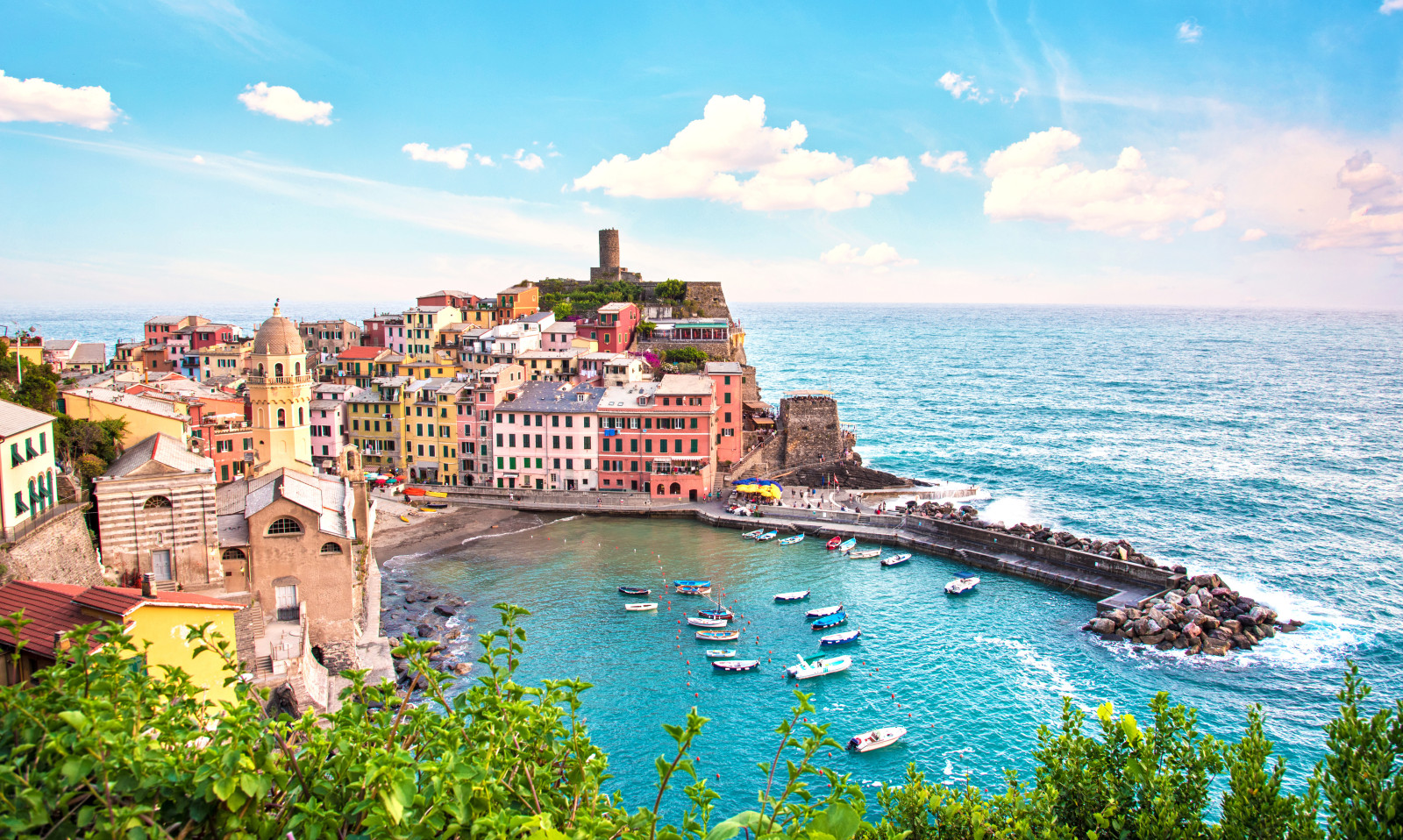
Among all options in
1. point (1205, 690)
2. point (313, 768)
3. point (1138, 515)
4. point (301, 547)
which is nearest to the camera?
point (313, 768)

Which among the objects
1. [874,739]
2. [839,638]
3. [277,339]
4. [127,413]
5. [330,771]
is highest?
[277,339]

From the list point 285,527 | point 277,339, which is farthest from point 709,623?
point 277,339

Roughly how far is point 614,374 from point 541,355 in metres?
8.80

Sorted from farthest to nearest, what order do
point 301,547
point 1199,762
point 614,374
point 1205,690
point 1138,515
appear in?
1. point 614,374
2. point 1138,515
3. point 1205,690
4. point 301,547
5. point 1199,762

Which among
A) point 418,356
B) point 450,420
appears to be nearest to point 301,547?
point 450,420

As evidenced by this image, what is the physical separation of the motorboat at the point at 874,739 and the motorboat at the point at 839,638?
8.80m

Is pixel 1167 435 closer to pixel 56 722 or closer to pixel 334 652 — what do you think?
pixel 334 652

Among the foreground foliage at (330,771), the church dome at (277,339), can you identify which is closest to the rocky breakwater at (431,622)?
the church dome at (277,339)

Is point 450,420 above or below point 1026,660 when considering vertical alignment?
above

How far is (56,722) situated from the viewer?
866 cm

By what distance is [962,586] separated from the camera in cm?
5216

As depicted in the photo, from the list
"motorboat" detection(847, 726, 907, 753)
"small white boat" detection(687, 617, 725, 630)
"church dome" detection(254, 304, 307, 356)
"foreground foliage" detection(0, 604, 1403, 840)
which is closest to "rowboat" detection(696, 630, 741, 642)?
"small white boat" detection(687, 617, 725, 630)

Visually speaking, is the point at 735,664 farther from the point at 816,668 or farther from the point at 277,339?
the point at 277,339

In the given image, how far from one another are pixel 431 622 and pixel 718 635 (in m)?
16.0
